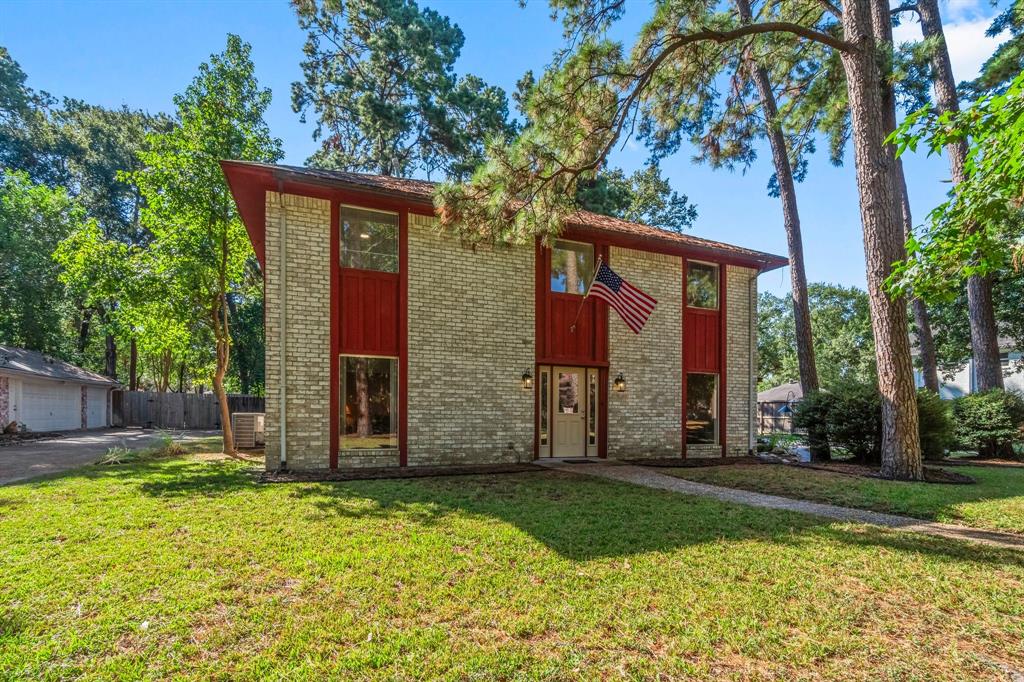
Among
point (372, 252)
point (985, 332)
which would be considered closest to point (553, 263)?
point (372, 252)

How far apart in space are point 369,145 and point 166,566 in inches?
830

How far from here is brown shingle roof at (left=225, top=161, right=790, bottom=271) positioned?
27.7 ft

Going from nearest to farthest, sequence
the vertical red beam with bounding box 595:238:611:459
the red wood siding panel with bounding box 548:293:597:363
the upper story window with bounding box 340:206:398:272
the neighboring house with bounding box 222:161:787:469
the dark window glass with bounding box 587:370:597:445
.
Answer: the neighboring house with bounding box 222:161:787:469, the upper story window with bounding box 340:206:398:272, the red wood siding panel with bounding box 548:293:597:363, the vertical red beam with bounding box 595:238:611:459, the dark window glass with bounding box 587:370:597:445

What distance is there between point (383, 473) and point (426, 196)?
5.11 meters

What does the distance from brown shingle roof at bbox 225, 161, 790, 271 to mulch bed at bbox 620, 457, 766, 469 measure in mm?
4981

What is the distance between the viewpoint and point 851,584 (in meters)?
3.80

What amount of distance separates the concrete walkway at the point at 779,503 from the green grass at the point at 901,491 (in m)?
0.33

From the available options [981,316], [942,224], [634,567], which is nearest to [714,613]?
[634,567]

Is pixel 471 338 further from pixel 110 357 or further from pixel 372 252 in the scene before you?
pixel 110 357

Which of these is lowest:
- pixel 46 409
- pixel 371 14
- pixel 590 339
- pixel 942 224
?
pixel 46 409

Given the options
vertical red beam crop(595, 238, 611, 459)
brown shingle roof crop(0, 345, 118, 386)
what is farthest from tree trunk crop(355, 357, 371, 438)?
brown shingle roof crop(0, 345, 118, 386)

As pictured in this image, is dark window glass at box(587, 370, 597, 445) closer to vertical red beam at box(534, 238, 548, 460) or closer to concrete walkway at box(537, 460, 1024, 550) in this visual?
concrete walkway at box(537, 460, 1024, 550)

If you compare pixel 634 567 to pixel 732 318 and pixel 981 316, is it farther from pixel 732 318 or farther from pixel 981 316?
pixel 981 316

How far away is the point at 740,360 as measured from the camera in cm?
1258
